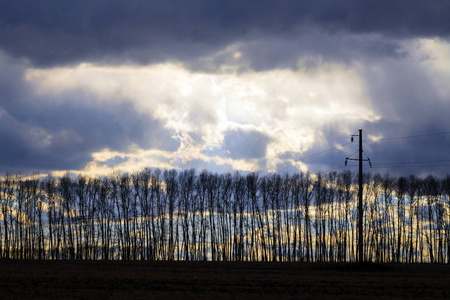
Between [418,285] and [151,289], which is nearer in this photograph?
[151,289]

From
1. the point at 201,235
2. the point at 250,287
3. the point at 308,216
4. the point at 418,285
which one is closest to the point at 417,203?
the point at 308,216

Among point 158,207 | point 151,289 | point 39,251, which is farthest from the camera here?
point 158,207

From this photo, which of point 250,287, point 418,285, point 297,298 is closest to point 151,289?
point 250,287

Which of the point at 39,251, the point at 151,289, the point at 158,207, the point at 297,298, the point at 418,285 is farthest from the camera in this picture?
the point at 158,207

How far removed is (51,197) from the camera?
390 feet

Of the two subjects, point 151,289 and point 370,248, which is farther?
point 370,248

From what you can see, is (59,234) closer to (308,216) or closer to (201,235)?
(201,235)

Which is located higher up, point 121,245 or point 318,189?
point 318,189

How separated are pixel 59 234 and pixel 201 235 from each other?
3396 centimetres

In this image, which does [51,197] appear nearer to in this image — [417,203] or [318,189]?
[318,189]

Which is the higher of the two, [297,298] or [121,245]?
[297,298]

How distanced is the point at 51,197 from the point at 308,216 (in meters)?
64.0

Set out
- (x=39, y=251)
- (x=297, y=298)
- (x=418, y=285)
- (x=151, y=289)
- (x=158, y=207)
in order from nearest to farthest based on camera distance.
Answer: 1. (x=297, y=298)
2. (x=151, y=289)
3. (x=418, y=285)
4. (x=39, y=251)
5. (x=158, y=207)

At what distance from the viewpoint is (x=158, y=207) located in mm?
118875
